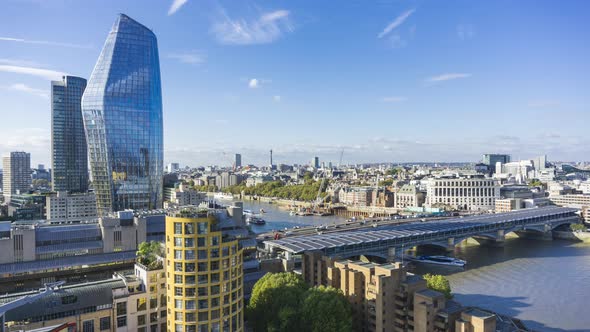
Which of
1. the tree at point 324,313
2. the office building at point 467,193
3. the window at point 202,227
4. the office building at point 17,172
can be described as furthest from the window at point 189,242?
the office building at point 17,172

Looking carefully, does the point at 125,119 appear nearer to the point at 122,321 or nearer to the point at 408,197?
the point at 122,321

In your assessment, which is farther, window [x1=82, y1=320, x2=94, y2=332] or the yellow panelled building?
window [x1=82, y1=320, x2=94, y2=332]

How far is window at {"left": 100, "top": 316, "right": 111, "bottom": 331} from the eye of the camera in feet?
61.1

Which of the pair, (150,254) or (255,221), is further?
(255,221)

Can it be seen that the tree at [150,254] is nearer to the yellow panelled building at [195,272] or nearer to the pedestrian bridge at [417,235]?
the yellow panelled building at [195,272]

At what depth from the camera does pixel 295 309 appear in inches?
789

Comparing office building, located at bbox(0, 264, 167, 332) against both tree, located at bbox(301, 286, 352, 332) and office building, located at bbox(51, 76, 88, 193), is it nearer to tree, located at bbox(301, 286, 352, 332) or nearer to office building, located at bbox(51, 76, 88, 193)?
tree, located at bbox(301, 286, 352, 332)

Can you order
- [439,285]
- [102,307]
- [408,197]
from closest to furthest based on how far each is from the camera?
[102,307] → [439,285] → [408,197]

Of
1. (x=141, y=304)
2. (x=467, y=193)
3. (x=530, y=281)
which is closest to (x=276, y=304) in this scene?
(x=141, y=304)

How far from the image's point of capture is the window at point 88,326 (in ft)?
60.0

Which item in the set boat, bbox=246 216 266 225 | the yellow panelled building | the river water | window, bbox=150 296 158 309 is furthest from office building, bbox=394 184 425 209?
the yellow panelled building

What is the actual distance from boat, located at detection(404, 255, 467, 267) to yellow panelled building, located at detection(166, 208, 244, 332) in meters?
28.2

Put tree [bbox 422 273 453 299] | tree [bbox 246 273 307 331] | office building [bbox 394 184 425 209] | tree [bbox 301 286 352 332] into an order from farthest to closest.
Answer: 1. office building [bbox 394 184 425 209]
2. tree [bbox 422 273 453 299]
3. tree [bbox 246 273 307 331]
4. tree [bbox 301 286 352 332]

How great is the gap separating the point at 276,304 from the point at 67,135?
79452 mm
